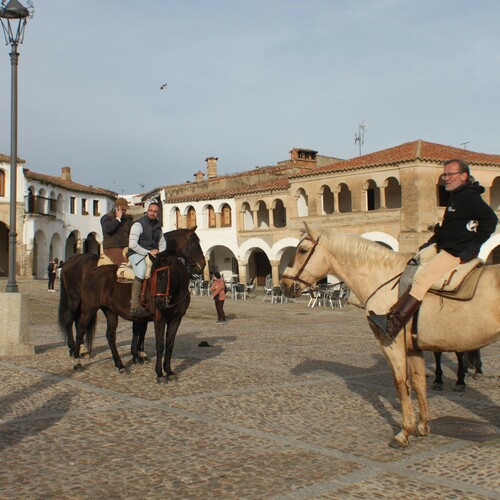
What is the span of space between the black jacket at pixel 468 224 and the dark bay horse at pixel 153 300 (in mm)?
4284

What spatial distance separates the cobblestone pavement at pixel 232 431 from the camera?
4.67 m

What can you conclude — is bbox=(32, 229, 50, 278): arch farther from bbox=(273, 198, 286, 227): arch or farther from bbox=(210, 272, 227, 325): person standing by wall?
bbox=(210, 272, 227, 325): person standing by wall

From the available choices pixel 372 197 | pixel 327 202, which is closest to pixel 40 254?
pixel 327 202

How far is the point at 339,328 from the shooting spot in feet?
60.5

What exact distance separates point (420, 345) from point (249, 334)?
10287 millimetres

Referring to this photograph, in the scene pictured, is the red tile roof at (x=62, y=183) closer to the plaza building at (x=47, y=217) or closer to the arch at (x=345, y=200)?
the plaza building at (x=47, y=217)

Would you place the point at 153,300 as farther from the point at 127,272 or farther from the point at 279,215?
the point at 279,215

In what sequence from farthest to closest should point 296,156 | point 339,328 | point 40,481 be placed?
1. point 296,156
2. point 339,328
3. point 40,481

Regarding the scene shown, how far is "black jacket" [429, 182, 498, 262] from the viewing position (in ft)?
19.0

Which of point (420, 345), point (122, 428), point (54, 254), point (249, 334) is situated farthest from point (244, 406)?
point (54, 254)

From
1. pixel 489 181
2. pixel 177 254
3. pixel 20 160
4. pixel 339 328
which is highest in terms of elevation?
pixel 20 160

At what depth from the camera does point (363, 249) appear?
21.3 ft

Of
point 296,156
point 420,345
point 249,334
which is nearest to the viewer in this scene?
point 420,345

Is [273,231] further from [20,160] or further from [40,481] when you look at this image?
[40,481]
